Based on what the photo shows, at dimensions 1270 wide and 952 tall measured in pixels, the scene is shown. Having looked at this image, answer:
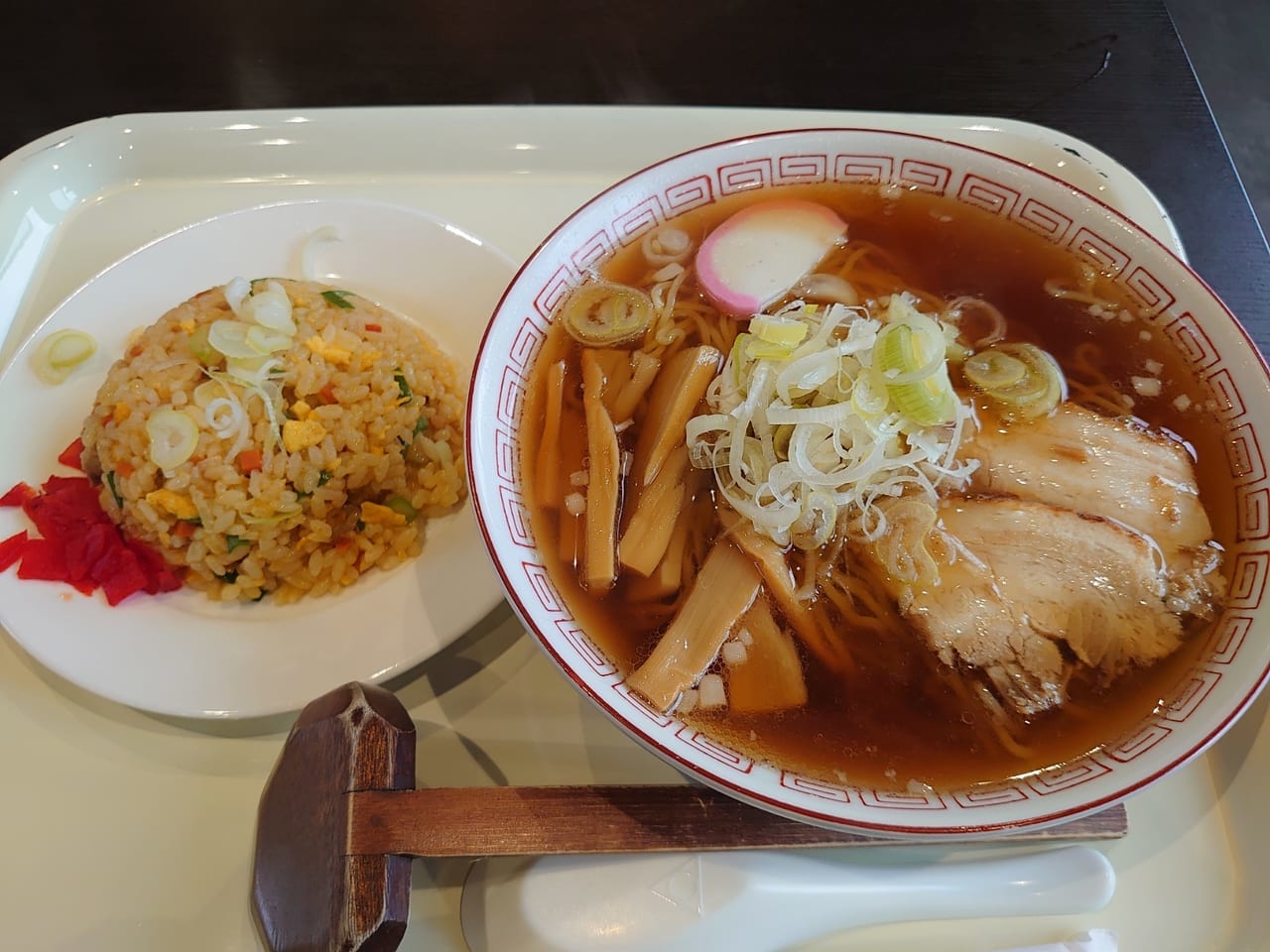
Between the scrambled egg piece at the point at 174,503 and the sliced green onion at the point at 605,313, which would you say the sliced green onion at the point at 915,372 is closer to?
the sliced green onion at the point at 605,313

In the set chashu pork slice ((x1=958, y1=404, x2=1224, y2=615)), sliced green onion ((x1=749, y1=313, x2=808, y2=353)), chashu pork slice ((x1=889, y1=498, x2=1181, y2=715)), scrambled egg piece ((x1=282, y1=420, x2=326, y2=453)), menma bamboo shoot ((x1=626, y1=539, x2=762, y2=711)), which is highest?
sliced green onion ((x1=749, y1=313, x2=808, y2=353))

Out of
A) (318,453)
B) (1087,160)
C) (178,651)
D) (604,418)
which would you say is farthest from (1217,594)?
(178,651)

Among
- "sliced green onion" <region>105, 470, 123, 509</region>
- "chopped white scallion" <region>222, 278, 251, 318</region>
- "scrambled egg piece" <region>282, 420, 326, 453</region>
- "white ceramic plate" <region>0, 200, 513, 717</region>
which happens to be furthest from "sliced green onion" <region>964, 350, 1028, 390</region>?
"sliced green onion" <region>105, 470, 123, 509</region>

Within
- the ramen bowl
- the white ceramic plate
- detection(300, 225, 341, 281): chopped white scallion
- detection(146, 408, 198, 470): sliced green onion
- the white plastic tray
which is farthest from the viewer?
detection(300, 225, 341, 281): chopped white scallion

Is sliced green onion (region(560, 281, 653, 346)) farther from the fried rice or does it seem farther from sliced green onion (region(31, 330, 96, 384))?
sliced green onion (region(31, 330, 96, 384))

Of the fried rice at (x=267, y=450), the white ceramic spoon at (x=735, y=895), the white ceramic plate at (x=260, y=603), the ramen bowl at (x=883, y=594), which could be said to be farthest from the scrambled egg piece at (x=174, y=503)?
the white ceramic spoon at (x=735, y=895)

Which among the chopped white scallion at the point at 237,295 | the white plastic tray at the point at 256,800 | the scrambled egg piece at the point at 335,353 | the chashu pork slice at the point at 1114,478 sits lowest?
the white plastic tray at the point at 256,800

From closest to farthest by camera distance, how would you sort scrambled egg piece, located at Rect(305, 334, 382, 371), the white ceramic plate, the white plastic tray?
the white plastic tray
the white ceramic plate
scrambled egg piece, located at Rect(305, 334, 382, 371)

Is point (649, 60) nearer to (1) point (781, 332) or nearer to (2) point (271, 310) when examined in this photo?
(2) point (271, 310)
